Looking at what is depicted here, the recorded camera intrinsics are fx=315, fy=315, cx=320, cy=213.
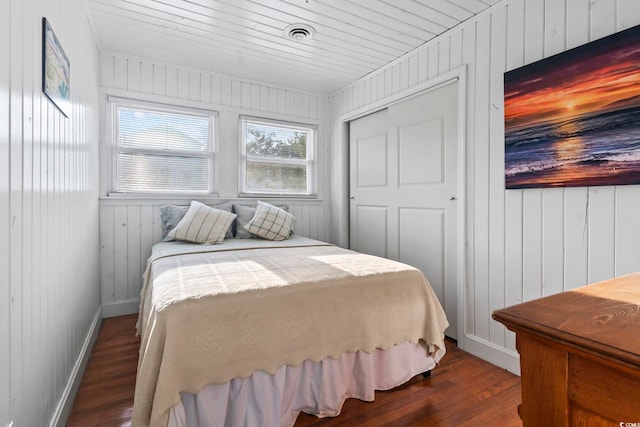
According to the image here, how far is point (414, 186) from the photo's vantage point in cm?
288

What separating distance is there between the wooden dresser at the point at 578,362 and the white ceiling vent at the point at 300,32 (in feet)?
8.03

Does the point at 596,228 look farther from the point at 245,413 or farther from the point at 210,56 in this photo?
the point at 210,56

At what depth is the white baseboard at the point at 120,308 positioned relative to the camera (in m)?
2.90

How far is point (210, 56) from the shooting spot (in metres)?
2.94

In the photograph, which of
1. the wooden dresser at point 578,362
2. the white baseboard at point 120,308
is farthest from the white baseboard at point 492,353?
the white baseboard at point 120,308

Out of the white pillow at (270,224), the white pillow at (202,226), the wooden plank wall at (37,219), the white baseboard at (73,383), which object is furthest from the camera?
the white pillow at (270,224)

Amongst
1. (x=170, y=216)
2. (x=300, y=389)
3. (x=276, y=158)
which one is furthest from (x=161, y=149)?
(x=300, y=389)

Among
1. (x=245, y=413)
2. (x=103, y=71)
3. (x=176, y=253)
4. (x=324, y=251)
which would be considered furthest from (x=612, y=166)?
(x=103, y=71)

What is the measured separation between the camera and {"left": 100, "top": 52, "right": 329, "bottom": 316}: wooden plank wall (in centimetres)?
292

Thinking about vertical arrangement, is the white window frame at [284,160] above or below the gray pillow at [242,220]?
Result: above

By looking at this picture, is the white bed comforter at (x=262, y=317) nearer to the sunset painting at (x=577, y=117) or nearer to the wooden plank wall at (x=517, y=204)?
the wooden plank wall at (x=517, y=204)

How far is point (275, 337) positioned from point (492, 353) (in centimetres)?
162

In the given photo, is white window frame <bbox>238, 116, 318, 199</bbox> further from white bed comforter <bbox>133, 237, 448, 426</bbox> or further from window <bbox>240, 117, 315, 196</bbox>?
white bed comforter <bbox>133, 237, 448, 426</bbox>

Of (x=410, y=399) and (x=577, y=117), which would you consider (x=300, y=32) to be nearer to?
(x=577, y=117)
